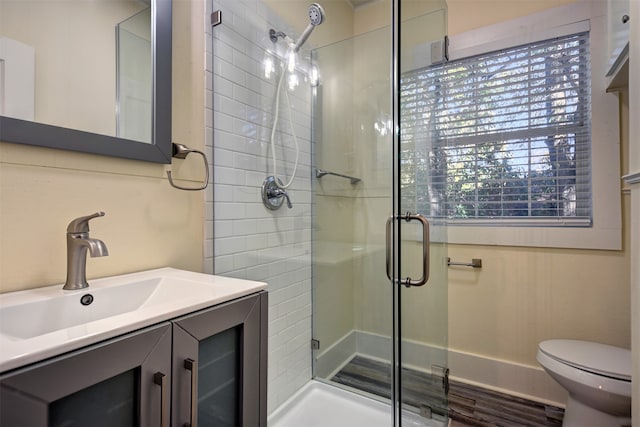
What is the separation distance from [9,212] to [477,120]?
2322mm

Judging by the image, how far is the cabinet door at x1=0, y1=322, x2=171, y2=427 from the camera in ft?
1.58

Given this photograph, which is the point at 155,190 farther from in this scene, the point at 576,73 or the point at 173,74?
the point at 576,73

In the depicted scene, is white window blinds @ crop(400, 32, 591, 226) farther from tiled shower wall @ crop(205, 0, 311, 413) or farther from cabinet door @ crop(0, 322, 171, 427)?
cabinet door @ crop(0, 322, 171, 427)

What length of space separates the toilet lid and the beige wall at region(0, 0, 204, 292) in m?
1.71

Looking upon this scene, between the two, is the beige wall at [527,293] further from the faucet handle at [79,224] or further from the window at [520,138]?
the faucet handle at [79,224]

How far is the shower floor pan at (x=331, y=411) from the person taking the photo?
160 cm

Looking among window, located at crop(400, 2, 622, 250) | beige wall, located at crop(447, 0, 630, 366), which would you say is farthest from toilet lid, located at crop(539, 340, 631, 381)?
window, located at crop(400, 2, 622, 250)

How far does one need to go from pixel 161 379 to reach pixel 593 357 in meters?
1.81

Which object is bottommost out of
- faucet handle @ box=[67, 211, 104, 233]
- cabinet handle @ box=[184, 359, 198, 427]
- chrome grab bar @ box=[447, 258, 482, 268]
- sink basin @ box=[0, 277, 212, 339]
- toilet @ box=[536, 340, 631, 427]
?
toilet @ box=[536, 340, 631, 427]

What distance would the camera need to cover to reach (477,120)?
2.09m

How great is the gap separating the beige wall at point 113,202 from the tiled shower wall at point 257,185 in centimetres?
8

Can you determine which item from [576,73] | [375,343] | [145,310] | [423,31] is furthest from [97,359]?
[576,73]

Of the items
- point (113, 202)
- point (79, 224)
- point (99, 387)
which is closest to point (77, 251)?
point (79, 224)

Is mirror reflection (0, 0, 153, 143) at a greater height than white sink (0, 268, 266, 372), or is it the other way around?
mirror reflection (0, 0, 153, 143)
